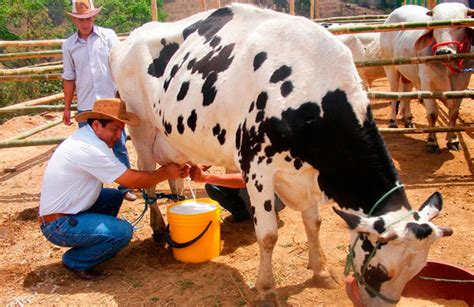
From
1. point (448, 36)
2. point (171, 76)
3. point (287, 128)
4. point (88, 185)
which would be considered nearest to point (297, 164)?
point (287, 128)

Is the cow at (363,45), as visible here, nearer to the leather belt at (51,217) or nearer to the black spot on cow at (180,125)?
the black spot on cow at (180,125)

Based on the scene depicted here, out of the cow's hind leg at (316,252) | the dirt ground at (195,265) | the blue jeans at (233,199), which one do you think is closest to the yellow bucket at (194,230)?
the dirt ground at (195,265)

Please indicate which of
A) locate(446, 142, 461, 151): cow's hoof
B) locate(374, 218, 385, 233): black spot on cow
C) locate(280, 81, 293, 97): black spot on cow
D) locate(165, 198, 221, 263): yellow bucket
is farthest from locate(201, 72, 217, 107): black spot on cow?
locate(446, 142, 461, 151): cow's hoof

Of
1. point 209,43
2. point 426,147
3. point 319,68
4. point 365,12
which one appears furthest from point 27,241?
point 365,12

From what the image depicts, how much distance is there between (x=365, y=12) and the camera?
30.0m

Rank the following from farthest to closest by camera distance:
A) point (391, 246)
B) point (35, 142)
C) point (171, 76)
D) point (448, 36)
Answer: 1. point (35, 142)
2. point (448, 36)
3. point (171, 76)
4. point (391, 246)

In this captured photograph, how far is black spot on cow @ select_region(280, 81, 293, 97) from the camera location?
304cm

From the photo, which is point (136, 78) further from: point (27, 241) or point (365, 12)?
point (365, 12)

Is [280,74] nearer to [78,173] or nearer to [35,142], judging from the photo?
[78,173]

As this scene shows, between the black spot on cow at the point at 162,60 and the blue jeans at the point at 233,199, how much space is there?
1247 millimetres

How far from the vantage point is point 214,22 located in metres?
4.00

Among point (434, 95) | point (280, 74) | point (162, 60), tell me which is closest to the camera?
point (280, 74)

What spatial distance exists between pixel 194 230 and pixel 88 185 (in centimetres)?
92

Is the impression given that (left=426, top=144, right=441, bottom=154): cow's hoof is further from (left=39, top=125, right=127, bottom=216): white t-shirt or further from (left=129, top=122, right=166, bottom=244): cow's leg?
(left=39, top=125, right=127, bottom=216): white t-shirt
